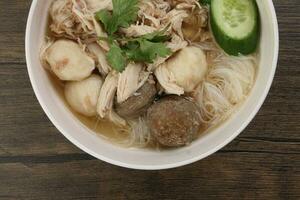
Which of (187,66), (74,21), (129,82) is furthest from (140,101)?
(74,21)

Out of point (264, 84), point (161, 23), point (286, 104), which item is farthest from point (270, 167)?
point (161, 23)

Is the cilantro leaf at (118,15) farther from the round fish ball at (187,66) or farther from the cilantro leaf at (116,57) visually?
the round fish ball at (187,66)

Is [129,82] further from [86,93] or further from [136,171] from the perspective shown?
[136,171]

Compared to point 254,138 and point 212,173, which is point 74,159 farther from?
point 254,138

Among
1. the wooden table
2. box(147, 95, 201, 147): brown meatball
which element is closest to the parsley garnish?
box(147, 95, 201, 147): brown meatball

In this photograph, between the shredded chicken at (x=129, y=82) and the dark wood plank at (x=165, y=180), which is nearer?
the shredded chicken at (x=129, y=82)

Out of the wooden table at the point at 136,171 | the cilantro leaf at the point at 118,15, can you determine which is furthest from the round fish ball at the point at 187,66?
the wooden table at the point at 136,171
